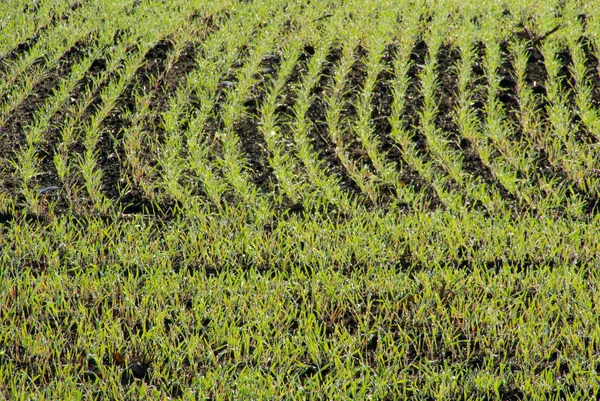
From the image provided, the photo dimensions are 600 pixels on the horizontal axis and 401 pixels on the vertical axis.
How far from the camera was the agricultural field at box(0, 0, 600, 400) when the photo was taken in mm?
2645

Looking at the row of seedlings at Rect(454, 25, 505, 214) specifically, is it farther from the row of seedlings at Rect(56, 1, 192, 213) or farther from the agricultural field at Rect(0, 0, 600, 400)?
the row of seedlings at Rect(56, 1, 192, 213)

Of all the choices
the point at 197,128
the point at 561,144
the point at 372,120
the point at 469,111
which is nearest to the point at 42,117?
the point at 197,128

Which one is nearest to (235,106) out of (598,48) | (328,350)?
(328,350)

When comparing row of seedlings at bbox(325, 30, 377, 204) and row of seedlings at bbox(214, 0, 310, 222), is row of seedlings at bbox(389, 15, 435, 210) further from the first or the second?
row of seedlings at bbox(214, 0, 310, 222)

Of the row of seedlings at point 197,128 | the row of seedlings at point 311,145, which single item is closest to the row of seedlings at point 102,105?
the row of seedlings at point 197,128

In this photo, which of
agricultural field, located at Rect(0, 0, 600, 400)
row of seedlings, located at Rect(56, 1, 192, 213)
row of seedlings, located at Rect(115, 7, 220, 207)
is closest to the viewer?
agricultural field, located at Rect(0, 0, 600, 400)

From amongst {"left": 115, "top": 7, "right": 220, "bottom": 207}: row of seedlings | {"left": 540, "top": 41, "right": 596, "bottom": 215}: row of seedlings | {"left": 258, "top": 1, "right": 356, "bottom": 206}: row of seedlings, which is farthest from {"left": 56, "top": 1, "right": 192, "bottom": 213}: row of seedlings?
{"left": 540, "top": 41, "right": 596, "bottom": 215}: row of seedlings

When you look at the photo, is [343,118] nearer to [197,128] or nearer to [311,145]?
[311,145]

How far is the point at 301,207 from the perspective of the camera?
3.73m

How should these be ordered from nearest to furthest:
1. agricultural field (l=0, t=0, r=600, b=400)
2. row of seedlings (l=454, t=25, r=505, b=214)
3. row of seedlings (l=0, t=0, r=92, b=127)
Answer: agricultural field (l=0, t=0, r=600, b=400) < row of seedlings (l=454, t=25, r=505, b=214) < row of seedlings (l=0, t=0, r=92, b=127)

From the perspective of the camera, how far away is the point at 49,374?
257 centimetres

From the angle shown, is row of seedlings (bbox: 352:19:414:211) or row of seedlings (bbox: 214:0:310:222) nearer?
row of seedlings (bbox: 214:0:310:222)

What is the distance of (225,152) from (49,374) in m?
1.96

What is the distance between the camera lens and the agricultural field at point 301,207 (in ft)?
8.68
